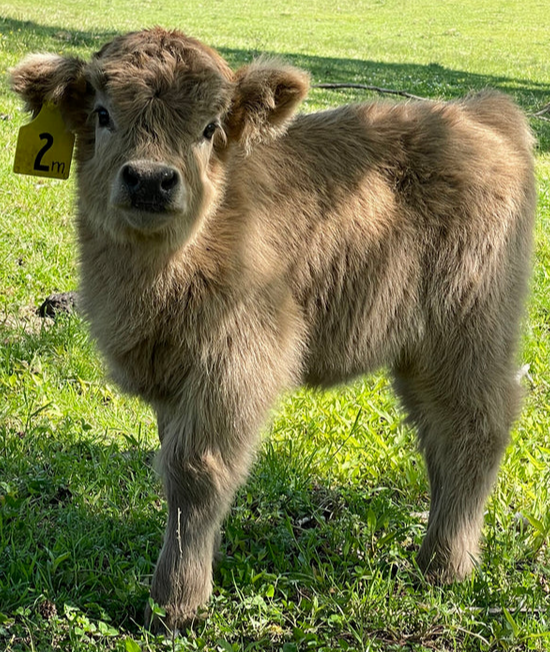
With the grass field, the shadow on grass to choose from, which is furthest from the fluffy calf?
the shadow on grass

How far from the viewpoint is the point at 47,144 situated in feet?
11.3

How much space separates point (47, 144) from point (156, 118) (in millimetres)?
636

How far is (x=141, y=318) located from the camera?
3.20 m

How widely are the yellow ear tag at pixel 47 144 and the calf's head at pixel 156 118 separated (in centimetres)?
4

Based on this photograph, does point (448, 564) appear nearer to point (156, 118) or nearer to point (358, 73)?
point (156, 118)

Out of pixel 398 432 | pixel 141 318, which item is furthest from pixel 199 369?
pixel 398 432

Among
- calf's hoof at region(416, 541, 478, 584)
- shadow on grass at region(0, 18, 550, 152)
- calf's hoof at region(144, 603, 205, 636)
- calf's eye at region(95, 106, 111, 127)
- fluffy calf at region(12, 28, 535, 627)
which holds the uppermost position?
calf's eye at region(95, 106, 111, 127)

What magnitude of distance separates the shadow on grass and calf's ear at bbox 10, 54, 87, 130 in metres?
9.04

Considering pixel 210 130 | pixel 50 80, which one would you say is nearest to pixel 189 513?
pixel 210 130

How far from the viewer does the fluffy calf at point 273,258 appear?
3143mm

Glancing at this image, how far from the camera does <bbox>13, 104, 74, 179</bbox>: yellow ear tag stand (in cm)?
340

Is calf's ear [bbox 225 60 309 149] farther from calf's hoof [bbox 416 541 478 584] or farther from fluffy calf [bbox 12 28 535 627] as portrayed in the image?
calf's hoof [bbox 416 541 478 584]

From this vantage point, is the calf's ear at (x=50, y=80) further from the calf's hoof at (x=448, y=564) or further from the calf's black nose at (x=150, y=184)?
the calf's hoof at (x=448, y=564)

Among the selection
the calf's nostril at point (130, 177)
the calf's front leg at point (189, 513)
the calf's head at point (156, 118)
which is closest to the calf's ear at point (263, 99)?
the calf's head at point (156, 118)
